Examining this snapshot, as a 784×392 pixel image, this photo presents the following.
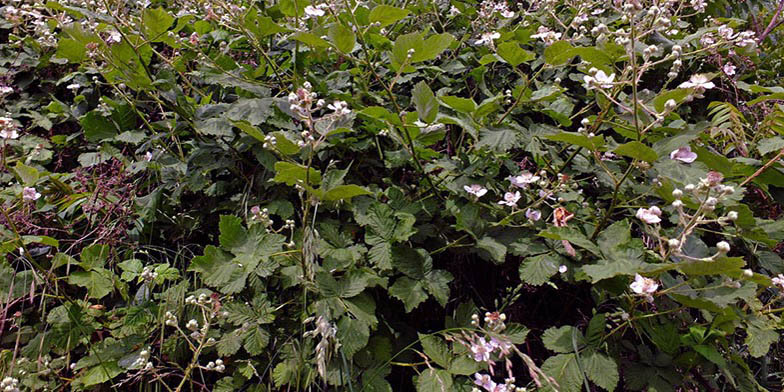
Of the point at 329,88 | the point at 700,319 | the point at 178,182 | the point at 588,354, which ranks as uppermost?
the point at 329,88

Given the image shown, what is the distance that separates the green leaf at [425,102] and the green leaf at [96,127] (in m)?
1.15

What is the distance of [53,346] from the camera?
1.44m

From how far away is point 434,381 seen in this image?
3.86 feet

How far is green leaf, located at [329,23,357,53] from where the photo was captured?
1.29 m

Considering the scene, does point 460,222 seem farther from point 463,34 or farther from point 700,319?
point 463,34

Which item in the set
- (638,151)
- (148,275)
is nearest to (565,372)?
(638,151)

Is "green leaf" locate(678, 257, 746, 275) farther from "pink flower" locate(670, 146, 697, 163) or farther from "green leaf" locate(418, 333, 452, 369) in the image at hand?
"green leaf" locate(418, 333, 452, 369)

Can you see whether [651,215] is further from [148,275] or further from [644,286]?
[148,275]

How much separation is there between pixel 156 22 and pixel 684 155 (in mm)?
1534

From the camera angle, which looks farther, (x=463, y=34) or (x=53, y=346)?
(x=463, y=34)

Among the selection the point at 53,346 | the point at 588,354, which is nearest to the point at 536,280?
the point at 588,354

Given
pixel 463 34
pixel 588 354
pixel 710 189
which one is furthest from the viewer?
pixel 463 34

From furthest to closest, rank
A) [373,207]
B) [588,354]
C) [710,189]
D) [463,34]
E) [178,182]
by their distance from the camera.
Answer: [463,34] → [178,182] → [373,207] → [588,354] → [710,189]

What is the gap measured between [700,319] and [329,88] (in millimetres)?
1395
